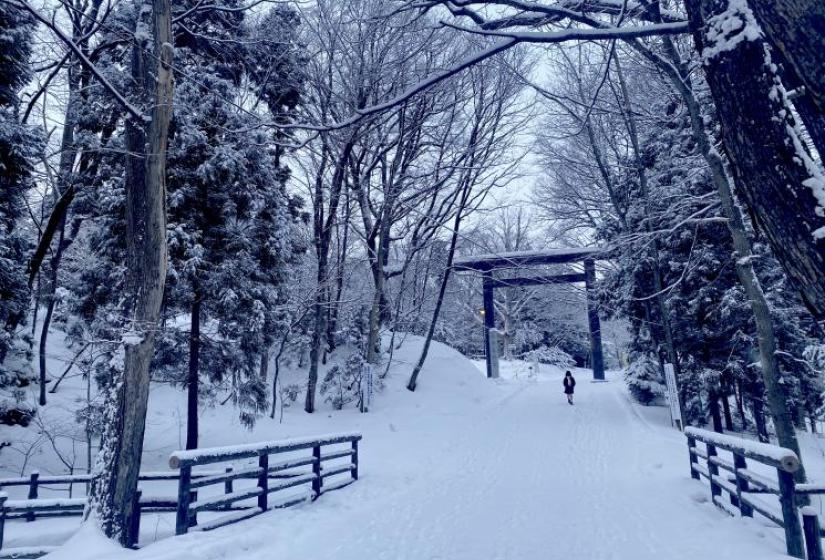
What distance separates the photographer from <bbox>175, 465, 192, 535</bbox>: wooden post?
5.07m

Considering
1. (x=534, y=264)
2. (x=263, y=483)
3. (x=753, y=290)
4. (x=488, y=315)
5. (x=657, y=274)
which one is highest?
(x=534, y=264)

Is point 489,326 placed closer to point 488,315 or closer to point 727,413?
point 488,315

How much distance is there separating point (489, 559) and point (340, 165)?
12712mm

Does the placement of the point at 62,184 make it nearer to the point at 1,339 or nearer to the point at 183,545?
the point at 1,339

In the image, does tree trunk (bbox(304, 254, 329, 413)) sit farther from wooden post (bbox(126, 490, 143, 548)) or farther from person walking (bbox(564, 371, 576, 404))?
wooden post (bbox(126, 490, 143, 548))

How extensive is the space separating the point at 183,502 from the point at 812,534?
235 inches

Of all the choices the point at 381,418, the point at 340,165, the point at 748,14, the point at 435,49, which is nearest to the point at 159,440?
the point at 381,418

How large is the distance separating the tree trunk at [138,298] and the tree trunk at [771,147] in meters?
5.97

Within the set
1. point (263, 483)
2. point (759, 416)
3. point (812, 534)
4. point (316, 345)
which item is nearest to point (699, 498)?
point (812, 534)

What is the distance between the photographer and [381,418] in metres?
16.3

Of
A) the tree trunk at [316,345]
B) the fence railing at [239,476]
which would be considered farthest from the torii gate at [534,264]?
the fence railing at [239,476]

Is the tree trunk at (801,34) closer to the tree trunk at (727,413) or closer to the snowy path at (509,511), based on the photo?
the snowy path at (509,511)

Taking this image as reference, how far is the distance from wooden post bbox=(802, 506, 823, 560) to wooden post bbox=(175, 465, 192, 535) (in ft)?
19.3

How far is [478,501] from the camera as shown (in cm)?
734
